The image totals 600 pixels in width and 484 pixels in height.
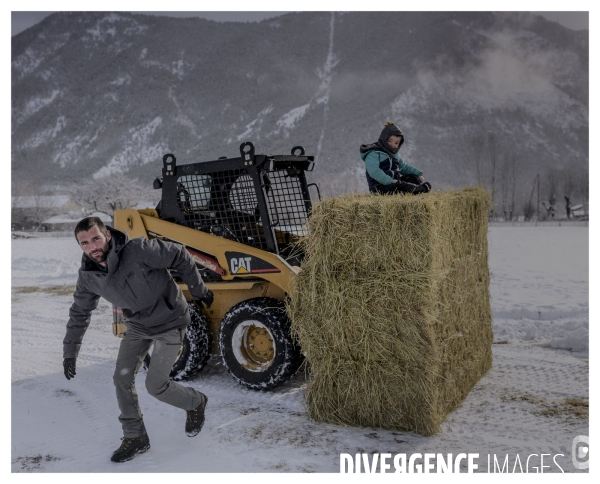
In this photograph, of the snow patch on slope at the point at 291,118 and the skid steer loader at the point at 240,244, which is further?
the snow patch on slope at the point at 291,118

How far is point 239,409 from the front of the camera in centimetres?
517

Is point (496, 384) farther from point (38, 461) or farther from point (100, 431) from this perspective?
point (38, 461)

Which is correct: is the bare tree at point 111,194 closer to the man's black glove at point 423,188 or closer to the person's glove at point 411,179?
the person's glove at point 411,179

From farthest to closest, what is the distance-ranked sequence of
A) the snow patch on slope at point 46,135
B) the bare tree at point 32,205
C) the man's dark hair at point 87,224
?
the snow patch on slope at point 46,135 → the bare tree at point 32,205 → the man's dark hair at point 87,224

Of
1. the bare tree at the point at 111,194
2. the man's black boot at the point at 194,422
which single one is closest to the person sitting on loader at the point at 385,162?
the man's black boot at the point at 194,422

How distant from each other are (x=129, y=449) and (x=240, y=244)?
2346 millimetres

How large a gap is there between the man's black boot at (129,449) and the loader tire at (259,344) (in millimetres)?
1510

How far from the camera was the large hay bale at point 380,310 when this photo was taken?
14.5 ft

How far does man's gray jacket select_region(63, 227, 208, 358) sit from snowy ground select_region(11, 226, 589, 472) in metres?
0.93

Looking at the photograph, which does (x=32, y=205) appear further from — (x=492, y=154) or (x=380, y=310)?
(x=380, y=310)

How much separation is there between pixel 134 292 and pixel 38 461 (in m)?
1.49

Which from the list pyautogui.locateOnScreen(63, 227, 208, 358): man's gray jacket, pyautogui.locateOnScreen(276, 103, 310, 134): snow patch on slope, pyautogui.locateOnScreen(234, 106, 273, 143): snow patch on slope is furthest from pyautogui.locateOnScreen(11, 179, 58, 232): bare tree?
pyautogui.locateOnScreen(63, 227, 208, 358): man's gray jacket

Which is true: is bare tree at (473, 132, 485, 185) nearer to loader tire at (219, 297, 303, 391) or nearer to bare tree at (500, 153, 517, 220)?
bare tree at (500, 153, 517, 220)

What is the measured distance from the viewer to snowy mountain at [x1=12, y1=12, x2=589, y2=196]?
65375 millimetres
